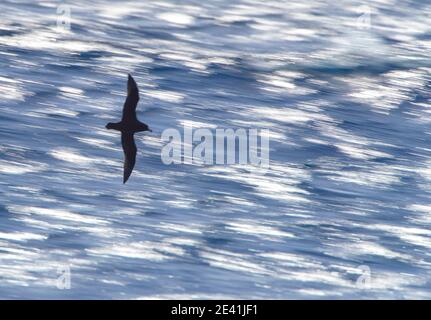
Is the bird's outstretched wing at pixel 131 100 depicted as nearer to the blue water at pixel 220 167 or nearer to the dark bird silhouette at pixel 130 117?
the dark bird silhouette at pixel 130 117

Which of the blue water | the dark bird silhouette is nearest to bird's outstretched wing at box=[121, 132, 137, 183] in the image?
the dark bird silhouette

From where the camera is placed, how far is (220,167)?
112ft

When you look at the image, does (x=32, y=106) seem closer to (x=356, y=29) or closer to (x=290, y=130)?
(x=290, y=130)

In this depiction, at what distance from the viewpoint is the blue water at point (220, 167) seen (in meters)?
28.2

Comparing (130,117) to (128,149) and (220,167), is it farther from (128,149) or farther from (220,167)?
(220,167)

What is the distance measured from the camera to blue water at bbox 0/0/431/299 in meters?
28.2

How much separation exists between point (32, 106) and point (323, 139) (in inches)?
330

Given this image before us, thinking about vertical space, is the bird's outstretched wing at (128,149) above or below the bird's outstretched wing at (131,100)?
below

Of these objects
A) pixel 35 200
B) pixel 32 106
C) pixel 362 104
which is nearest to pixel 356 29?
pixel 362 104

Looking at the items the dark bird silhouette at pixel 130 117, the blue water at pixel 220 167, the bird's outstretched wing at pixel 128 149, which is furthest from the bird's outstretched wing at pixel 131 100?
the blue water at pixel 220 167

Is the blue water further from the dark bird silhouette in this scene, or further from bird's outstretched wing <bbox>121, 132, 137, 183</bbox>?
the dark bird silhouette

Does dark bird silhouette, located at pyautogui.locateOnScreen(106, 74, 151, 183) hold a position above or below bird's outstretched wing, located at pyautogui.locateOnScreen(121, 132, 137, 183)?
above

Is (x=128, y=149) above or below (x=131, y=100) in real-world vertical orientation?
below

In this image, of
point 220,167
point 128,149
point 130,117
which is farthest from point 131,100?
point 220,167
